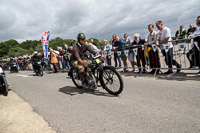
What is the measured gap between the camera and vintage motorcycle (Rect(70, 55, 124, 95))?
407cm

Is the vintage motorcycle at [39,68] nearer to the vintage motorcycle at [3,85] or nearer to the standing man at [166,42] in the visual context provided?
the vintage motorcycle at [3,85]

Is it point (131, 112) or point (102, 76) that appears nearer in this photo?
point (131, 112)

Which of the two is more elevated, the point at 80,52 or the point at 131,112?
the point at 80,52

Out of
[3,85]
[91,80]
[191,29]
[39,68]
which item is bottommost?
[3,85]

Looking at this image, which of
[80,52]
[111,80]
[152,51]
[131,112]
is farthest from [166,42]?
[131,112]

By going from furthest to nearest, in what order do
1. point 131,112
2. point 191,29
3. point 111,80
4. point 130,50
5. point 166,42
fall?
point 191,29, point 130,50, point 166,42, point 111,80, point 131,112

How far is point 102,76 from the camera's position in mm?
4449

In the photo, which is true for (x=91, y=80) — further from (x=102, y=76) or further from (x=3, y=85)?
(x=3, y=85)

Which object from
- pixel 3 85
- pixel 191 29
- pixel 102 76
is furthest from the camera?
pixel 191 29

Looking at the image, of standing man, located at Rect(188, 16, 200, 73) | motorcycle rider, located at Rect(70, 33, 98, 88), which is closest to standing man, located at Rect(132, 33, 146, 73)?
standing man, located at Rect(188, 16, 200, 73)

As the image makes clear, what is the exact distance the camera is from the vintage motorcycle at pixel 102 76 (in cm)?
407

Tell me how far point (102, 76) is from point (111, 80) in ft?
1.16

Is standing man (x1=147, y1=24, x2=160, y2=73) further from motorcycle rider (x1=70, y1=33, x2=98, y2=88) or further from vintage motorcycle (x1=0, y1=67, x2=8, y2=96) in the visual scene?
vintage motorcycle (x1=0, y1=67, x2=8, y2=96)

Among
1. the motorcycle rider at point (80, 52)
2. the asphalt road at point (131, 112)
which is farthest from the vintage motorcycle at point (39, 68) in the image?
the asphalt road at point (131, 112)
